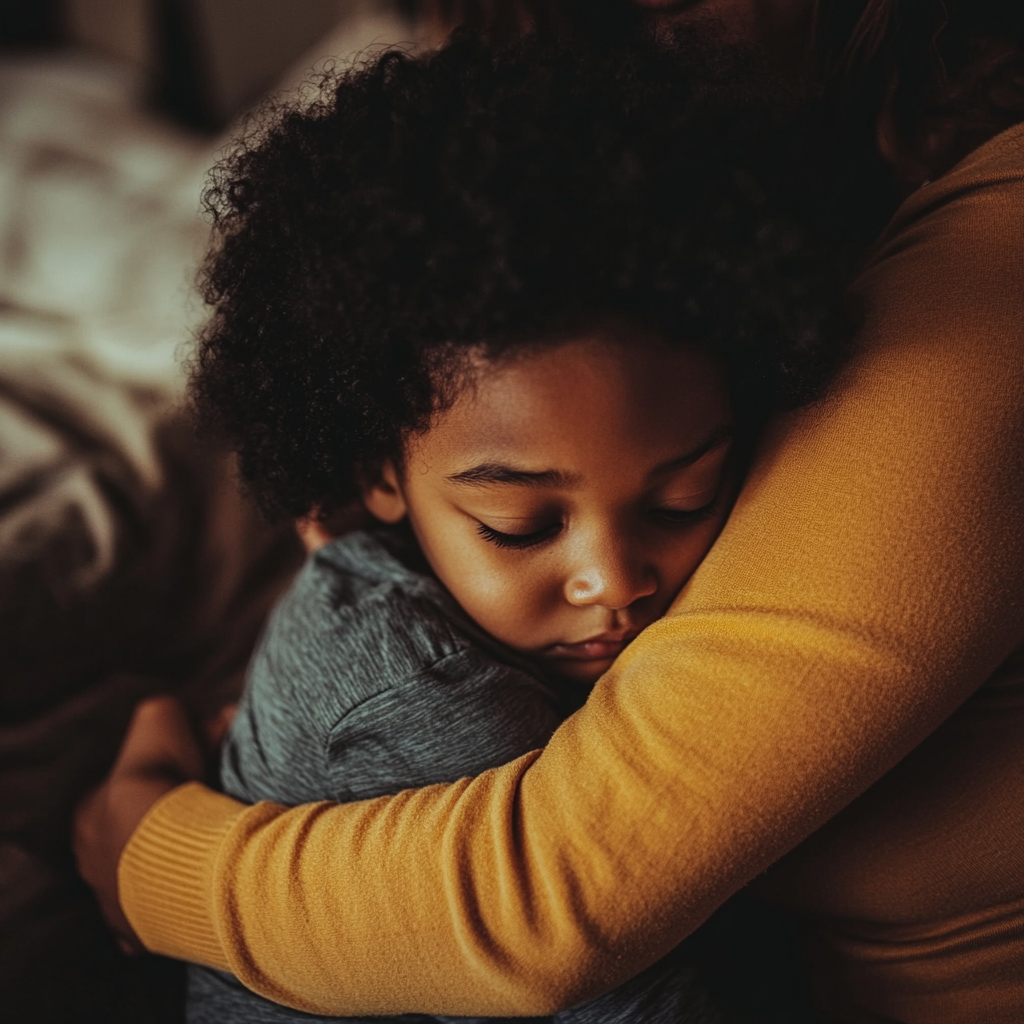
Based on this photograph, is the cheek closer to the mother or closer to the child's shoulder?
the child's shoulder

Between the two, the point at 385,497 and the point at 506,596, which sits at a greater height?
the point at 385,497

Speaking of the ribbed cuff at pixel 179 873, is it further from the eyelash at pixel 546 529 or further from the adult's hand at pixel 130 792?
the eyelash at pixel 546 529

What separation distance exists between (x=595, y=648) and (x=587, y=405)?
8.8 inches

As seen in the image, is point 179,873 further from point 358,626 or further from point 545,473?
point 545,473

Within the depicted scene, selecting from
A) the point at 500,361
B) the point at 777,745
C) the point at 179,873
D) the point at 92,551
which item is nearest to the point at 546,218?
the point at 500,361

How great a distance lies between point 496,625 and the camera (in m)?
0.78

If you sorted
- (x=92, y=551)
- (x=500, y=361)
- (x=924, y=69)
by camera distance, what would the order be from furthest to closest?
(x=92, y=551) < (x=924, y=69) < (x=500, y=361)

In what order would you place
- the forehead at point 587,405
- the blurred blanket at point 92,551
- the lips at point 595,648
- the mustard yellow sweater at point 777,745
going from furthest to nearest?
the blurred blanket at point 92,551 → the lips at point 595,648 → the forehead at point 587,405 → the mustard yellow sweater at point 777,745

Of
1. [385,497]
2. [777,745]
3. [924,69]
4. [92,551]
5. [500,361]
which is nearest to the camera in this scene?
[777,745]

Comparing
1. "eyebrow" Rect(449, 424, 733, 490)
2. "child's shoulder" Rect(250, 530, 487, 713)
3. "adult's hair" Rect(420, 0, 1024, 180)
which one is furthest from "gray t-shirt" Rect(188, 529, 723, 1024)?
"adult's hair" Rect(420, 0, 1024, 180)

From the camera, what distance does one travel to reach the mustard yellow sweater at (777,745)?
1.73 ft

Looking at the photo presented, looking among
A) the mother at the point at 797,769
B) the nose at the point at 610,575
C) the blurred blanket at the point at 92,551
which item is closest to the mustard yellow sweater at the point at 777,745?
the mother at the point at 797,769

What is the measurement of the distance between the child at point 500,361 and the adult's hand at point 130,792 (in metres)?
0.08

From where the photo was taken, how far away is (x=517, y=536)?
2.39ft
